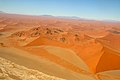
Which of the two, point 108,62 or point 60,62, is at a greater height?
point 60,62

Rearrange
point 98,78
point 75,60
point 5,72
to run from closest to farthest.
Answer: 1. point 5,72
2. point 98,78
3. point 75,60

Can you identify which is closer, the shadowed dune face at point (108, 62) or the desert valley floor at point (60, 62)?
the desert valley floor at point (60, 62)

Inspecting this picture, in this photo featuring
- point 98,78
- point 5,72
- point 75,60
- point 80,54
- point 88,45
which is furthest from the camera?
point 88,45

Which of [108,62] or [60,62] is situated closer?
[60,62]

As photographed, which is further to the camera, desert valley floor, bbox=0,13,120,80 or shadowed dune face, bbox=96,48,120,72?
shadowed dune face, bbox=96,48,120,72

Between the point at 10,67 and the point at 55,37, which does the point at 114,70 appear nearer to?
the point at 10,67

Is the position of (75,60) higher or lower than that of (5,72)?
lower

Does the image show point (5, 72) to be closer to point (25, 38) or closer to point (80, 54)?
point (80, 54)

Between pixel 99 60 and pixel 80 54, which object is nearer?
pixel 99 60

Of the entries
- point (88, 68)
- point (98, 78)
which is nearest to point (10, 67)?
point (98, 78)
